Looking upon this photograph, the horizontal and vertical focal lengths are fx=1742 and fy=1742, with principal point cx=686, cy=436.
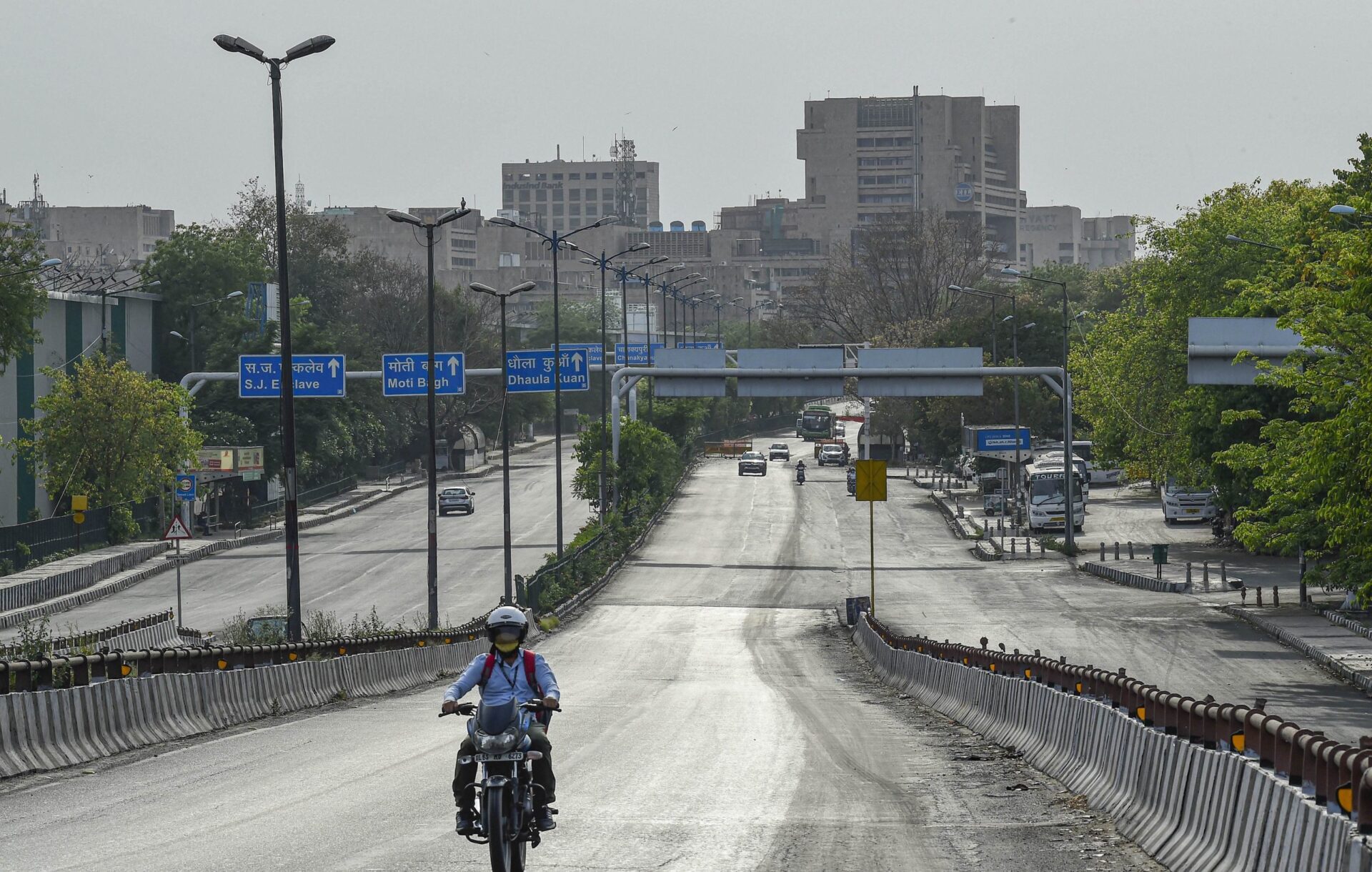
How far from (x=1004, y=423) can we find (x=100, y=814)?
84.2 m

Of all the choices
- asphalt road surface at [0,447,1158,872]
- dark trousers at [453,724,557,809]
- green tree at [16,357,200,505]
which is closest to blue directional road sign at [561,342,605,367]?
green tree at [16,357,200,505]

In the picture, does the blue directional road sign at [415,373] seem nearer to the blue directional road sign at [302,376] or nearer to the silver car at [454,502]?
the blue directional road sign at [302,376]

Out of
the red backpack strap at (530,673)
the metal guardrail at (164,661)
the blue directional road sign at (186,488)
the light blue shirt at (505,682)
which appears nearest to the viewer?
the light blue shirt at (505,682)

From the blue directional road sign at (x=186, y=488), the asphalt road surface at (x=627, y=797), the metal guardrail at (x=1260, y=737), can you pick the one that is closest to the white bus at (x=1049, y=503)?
the blue directional road sign at (x=186, y=488)

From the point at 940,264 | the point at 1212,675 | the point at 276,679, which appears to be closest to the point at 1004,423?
the point at 940,264

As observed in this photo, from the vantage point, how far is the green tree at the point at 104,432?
208ft

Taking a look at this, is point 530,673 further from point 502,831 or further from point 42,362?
point 42,362

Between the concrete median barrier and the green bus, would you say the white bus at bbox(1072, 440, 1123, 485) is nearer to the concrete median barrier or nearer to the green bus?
the green bus

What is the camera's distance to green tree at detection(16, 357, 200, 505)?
6350cm

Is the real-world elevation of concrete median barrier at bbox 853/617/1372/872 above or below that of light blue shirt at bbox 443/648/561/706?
below

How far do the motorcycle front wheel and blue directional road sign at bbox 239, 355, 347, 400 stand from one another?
52269 mm

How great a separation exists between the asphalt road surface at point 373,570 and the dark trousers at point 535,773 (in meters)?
36.2

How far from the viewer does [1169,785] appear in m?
12.0

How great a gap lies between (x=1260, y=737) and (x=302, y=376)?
54.3 metres
